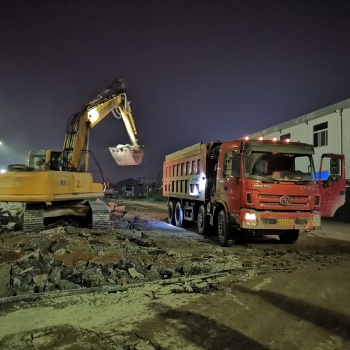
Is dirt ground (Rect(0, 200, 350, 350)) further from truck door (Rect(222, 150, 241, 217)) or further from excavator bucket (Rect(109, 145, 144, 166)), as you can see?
excavator bucket (Rect(109, 145, 144, 166))

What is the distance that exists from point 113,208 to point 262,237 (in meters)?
12.2

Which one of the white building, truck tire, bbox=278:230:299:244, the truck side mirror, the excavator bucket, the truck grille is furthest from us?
the white building

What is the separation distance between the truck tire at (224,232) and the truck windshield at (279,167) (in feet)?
5.43

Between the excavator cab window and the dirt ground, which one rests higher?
the excavator cab window

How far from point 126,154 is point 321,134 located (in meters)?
14.3

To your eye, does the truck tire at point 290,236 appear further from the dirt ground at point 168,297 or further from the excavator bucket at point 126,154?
the excavator bucket at point 126,154

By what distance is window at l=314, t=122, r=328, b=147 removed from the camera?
22.5 m

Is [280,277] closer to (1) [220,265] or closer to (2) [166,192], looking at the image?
(1) [220,265]

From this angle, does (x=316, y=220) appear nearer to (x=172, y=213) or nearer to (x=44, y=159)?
(x=172, y=213)

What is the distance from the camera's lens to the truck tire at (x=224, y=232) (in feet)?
33.9

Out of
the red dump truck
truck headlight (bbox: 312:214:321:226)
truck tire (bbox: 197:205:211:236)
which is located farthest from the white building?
truck headlight (bbox: 312:214:321:226)

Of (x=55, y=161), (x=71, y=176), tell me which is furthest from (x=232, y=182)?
(x=55, y=161)

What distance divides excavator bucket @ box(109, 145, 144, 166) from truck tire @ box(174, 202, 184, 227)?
276cm

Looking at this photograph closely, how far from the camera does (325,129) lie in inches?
888
